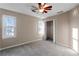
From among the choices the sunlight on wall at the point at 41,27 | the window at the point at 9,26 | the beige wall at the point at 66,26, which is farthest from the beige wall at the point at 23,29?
the beige wall at the point at 66,26

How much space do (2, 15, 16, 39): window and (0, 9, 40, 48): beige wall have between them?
0.23 meters

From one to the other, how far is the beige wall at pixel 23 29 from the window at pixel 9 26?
233 mm

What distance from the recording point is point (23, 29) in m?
7.48

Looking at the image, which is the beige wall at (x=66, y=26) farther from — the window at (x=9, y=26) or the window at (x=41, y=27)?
the window at (x=9, y=26)

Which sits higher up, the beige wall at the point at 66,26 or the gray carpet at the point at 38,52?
the beige wall at the point at 66,26

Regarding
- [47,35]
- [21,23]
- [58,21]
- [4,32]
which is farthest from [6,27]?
[47,35]

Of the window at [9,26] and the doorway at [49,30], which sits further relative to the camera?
the doorway at [49,30]

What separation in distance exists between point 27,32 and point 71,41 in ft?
11.5

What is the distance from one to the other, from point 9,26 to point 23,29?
4.64 feet

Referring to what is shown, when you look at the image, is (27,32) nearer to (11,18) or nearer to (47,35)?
(11,18)

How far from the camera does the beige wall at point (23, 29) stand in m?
6.00

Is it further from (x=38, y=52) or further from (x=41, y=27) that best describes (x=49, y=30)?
(x=38, y=52)

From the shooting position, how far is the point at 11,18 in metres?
6.35

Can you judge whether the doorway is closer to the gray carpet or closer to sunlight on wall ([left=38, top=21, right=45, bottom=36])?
sunlight on wall ([left=38, top=21, right=45, bottom=36])
